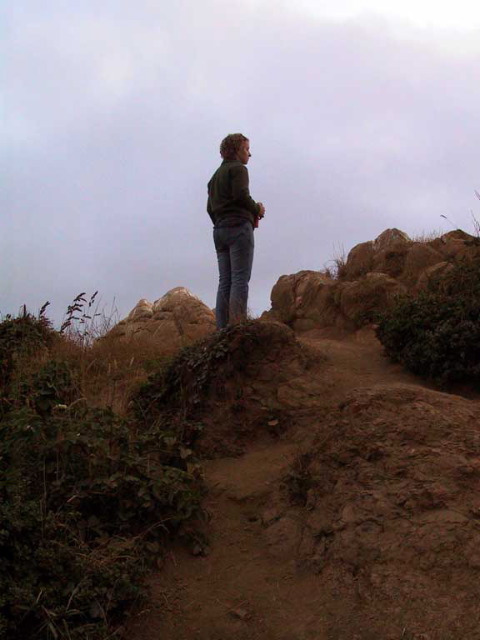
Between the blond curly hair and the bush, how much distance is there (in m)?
2.51

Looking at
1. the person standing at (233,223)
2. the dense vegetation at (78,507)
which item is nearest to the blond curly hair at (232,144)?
the person standing at (233,223)

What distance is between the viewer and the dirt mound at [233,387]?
243 inches

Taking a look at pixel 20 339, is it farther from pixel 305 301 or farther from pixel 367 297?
pixel 367 297

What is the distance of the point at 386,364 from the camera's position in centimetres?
763

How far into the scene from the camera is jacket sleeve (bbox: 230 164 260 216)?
7.89 m

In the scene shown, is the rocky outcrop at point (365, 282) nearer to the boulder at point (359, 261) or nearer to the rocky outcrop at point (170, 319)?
the boulder at point (359, 261)

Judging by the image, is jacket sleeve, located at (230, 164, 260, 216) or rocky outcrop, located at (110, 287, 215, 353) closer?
jacket sleeve, located at (230, 164, 260, 216)

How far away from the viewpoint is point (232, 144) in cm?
817

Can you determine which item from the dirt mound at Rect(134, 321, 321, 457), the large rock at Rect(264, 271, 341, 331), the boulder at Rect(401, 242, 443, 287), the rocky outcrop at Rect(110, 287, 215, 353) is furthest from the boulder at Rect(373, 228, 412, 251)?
the dirt mound at Rect(134, 321, 321, 457)

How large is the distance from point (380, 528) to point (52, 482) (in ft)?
7.01

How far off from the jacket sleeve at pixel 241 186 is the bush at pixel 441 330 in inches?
78.5

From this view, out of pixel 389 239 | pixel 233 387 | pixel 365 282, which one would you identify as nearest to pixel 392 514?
pixel 233 387

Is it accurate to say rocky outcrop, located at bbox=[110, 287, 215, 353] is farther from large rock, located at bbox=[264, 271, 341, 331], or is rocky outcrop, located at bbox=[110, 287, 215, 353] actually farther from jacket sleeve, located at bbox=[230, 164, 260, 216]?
jacket sleeve, located at bbox=[230, 164, 260, 216]

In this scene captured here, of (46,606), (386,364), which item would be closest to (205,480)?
(46,606)
